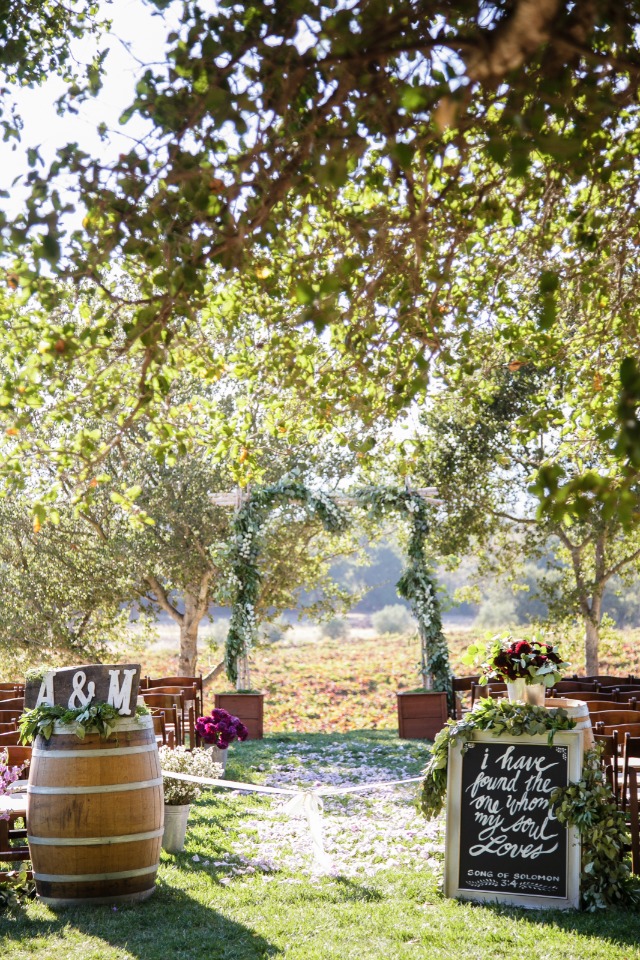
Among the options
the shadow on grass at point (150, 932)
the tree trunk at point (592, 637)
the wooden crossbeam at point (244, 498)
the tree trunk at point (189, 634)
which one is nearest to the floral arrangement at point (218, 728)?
the shadow on grass at point (150, 932)

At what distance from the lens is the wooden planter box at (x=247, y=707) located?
13227mm

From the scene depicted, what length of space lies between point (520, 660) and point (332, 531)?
831 centimetres

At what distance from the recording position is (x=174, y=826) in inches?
261

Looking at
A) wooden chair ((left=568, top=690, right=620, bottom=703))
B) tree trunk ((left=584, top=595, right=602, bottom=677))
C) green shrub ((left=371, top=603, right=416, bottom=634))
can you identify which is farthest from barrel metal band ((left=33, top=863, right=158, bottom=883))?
green shrub ((left=371, top=603, right=416, bottom=634))

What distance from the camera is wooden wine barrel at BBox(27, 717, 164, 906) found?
515 centimetres

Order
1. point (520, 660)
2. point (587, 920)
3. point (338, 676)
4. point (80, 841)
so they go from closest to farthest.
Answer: point (587, 920)
point (80, 841)
point (520, 660)
point (338, 676)

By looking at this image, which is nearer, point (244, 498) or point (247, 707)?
point (247, 707)

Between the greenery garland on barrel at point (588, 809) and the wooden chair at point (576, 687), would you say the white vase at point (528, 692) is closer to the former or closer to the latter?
the greenery garland on barrel at point (588, 809)

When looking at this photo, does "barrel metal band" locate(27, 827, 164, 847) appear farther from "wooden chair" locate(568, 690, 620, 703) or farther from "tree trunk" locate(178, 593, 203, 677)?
"tree trunk" locate(178, 593, 203, 677)

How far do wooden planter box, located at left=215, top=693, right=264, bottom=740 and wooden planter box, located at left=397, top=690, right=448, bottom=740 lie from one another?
2.06 meters

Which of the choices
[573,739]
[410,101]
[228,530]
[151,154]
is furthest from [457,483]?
[410,101]

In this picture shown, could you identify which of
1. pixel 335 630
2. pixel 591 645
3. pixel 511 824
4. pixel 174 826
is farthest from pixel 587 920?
pixel 335 630

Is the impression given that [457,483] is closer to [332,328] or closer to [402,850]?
[402,850]

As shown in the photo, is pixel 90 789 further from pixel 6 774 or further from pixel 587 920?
pixel 587 920
